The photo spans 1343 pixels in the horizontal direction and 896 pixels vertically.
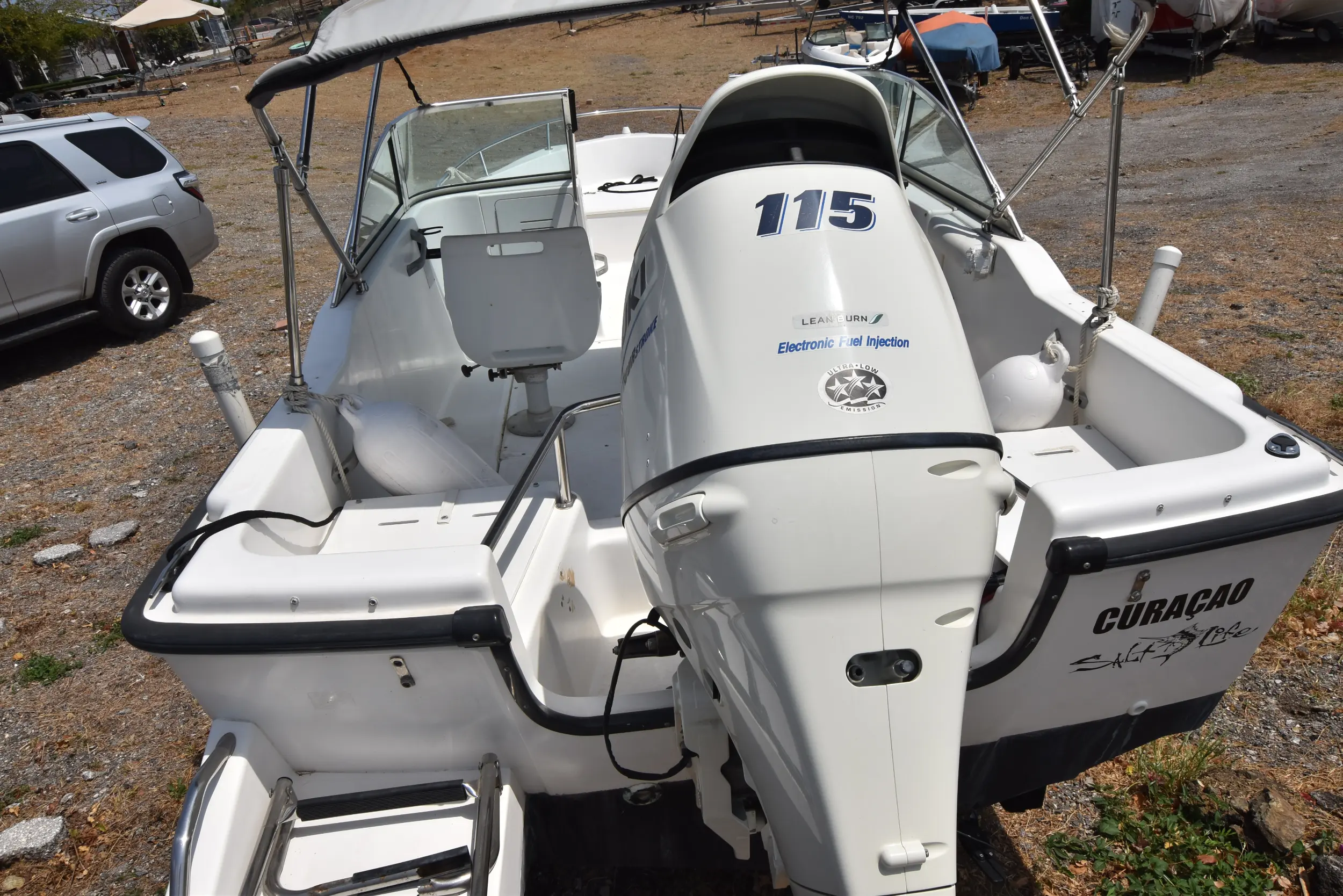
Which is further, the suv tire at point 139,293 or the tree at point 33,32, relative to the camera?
the tree at point 33,32

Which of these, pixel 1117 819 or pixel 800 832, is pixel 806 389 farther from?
pixel 1117 819

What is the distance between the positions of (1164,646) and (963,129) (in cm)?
210

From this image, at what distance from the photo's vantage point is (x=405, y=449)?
2320mm

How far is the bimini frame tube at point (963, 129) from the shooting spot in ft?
9.37

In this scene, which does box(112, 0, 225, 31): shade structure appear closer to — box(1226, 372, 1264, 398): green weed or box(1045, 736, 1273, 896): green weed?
box(1226, 372, 1264, 398): green weed

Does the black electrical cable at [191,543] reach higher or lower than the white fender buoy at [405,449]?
higher

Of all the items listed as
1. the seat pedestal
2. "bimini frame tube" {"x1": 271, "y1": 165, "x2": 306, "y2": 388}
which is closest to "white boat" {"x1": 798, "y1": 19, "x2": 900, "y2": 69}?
the seat pedestal

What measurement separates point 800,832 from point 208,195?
1131 centimetres

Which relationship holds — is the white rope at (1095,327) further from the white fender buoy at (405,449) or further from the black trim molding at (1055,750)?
the white fender buoy at (405,449)

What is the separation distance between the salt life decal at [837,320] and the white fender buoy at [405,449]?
1269 millimetres

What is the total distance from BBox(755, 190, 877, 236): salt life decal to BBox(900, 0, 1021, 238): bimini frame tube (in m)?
1.36

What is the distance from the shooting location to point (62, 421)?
503 cm

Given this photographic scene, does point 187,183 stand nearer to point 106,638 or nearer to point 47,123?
point 47,123

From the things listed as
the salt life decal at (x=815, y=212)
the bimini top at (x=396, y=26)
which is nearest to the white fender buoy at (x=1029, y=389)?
the salt life decal at (x=815, y=212)
